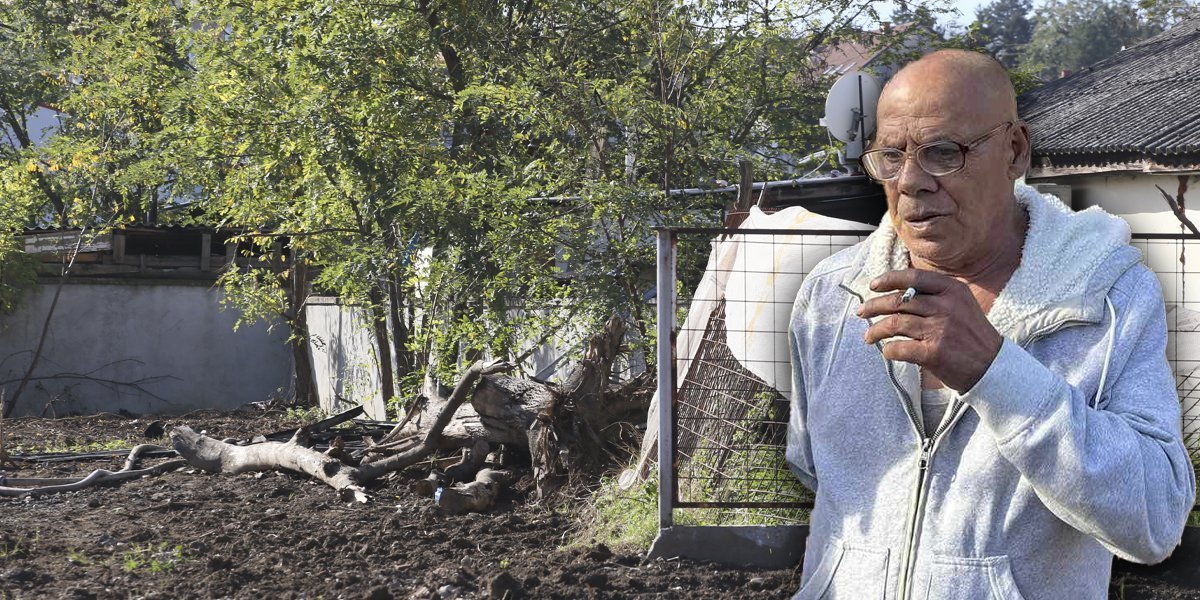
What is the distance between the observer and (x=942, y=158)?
4.33 ft

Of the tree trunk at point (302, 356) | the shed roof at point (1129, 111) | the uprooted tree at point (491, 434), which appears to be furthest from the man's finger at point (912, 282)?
the tree trunk at point (302, 356)

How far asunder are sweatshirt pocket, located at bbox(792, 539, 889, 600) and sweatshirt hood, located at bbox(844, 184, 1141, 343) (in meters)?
0.30

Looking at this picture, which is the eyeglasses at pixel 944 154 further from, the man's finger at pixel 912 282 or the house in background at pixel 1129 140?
the house in background at pixel 1129 140

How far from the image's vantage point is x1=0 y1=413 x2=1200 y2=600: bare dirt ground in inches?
204

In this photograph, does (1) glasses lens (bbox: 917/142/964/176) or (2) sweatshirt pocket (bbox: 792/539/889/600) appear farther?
(2) sweatshirt pocket (bbox: 792/539/889/600)

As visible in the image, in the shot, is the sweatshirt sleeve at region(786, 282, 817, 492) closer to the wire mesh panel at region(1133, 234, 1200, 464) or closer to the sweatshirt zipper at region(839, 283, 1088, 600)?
the sweatshirt zipper at region(839, 283, 1088, 600)

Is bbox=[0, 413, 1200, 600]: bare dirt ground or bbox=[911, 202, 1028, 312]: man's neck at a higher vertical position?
bbox=[911, 202, 1028, 312]: man's neck

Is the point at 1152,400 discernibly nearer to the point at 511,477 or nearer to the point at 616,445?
the point at 616,445

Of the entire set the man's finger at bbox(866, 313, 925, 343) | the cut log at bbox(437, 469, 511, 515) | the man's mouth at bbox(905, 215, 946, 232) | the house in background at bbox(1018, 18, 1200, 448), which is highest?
the house in background at bbox(1018, 18, 1200, 448)

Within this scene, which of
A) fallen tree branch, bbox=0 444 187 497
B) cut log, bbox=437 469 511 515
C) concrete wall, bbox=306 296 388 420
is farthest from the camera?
concrete wall, bbox=306 296 388 420

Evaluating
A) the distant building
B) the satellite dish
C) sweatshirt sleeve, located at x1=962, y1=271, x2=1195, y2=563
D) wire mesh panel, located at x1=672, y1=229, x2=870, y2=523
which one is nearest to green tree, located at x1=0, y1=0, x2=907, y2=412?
the distant building

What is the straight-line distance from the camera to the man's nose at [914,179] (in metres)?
1.32

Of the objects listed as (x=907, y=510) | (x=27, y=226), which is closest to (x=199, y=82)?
(x=27, y=226)

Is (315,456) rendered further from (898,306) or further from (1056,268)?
(898,306)
